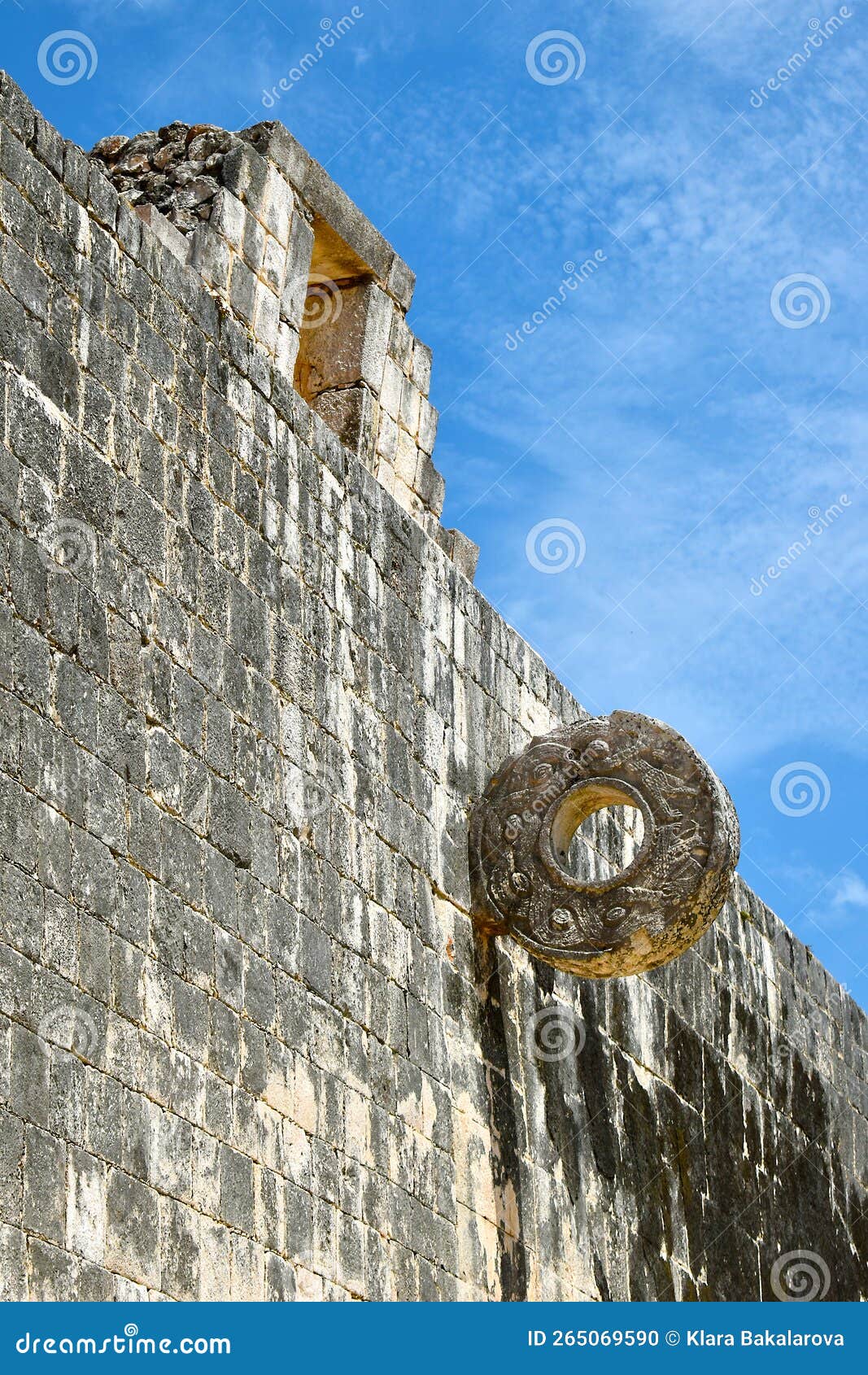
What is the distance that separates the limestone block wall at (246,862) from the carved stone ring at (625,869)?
0.20m

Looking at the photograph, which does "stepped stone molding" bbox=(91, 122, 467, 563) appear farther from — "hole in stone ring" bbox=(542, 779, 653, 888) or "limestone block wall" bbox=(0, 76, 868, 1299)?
"hole in stone ring" bbox=(542, 779, 653, 888)

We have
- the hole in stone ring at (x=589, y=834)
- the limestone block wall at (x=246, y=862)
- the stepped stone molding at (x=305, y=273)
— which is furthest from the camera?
the hole in stone ring at (x=589, y=834)

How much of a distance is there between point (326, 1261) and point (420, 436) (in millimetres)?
4119

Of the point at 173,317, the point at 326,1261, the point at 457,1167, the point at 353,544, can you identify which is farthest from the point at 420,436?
the point at 326,1261

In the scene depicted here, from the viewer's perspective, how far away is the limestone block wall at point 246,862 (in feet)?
18.4

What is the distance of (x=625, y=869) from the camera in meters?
8.39

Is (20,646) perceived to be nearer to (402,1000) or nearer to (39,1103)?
(39,1103)

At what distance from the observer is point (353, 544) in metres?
7.86

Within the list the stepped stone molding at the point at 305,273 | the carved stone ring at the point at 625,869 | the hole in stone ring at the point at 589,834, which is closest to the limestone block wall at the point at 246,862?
the stepped stone molding at the point at 305,273

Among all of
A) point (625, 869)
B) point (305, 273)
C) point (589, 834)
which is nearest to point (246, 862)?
point (625, 869)

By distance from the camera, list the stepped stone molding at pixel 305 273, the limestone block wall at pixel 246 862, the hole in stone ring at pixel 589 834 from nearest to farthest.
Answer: the limestone block wall at pixel 246 862
the stepped stone molding at pixel 305 273
the hole in stone ring at pixel 589 834

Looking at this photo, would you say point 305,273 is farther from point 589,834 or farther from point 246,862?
point 246,862

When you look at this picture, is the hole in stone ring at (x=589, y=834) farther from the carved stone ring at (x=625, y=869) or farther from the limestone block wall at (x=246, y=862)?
the limestone block wall at (x=246, y=862)

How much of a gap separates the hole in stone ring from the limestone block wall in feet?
1.30
